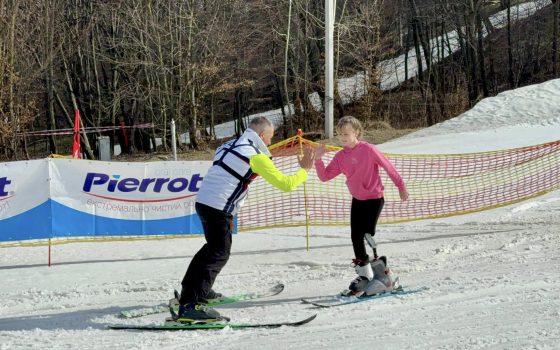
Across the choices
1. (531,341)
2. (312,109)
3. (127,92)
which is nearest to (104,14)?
(127,92)

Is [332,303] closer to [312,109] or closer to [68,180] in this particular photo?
[68,180]

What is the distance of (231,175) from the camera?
5891mm

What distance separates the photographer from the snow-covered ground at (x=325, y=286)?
531 cm

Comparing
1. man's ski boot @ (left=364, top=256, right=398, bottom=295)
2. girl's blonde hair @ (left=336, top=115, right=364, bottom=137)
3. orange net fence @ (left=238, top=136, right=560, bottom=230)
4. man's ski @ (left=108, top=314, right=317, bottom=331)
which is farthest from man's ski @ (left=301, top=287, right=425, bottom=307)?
orange net fence @ (left=238, top=136, right=560, bottom=230)

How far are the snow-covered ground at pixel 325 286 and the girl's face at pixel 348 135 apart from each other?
5.03ft

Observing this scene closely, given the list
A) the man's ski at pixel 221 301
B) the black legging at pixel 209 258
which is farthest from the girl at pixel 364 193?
the black legging at pixel 209 258

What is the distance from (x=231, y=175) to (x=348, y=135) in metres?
1.41

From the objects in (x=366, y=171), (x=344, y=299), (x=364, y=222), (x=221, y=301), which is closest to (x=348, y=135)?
(x=366, y=171)

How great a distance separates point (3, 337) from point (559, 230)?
7.12m

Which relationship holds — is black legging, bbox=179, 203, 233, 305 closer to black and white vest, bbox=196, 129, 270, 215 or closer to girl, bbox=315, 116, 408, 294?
black and white vest, bbox=196, 129, 270, 215

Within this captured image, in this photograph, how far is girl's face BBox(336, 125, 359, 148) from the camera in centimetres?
674

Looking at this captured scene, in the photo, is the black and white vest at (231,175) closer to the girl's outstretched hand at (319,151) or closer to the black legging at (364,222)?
the girl's outstretched hand at (319,151)

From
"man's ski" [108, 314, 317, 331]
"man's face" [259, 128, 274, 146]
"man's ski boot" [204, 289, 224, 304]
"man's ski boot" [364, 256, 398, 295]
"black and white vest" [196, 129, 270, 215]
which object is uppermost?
"man's face" [259, 128, 274, 146]

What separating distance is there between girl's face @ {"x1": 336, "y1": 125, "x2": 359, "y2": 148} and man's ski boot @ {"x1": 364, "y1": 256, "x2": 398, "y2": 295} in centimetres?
116
